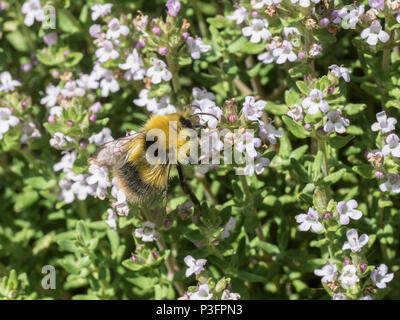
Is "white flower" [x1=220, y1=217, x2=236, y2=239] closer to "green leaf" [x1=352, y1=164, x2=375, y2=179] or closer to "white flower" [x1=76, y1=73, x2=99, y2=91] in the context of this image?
"green leaf" [x1=352, y1=164, x2=375, y2=179]

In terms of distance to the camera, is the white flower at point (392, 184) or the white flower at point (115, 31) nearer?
the white flower at point (392, 184)

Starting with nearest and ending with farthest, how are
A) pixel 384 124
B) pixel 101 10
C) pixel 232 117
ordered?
1. pixel 232 117
2. pixel 384 124
3. pixel 101 10

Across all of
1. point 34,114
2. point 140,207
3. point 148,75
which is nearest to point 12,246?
point 34,114

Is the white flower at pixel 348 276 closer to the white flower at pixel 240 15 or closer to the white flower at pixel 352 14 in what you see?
the white flower at pixel 352 14

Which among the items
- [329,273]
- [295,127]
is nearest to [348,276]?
[329,273]

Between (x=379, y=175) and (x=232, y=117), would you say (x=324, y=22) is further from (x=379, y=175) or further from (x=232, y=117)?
(x=379, y=175)

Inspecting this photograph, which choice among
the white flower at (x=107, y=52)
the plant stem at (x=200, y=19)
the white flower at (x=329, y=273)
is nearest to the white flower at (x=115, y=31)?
the white flower at (x=107, y=52)

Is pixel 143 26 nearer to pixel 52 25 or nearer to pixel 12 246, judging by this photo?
pixel 52 25
